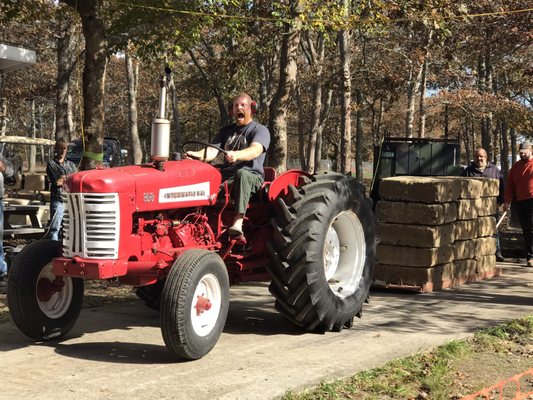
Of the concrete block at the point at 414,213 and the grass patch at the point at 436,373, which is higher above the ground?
the concrete block at the point at 414,213

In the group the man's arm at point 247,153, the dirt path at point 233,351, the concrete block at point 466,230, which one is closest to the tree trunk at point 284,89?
Result: the concrete block at point 466,230

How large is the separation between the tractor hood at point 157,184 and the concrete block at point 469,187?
15.0 ft

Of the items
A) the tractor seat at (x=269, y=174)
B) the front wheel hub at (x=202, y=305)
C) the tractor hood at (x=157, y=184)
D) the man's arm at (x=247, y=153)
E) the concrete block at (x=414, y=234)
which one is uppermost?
the man's arm at (x=247, y=153)

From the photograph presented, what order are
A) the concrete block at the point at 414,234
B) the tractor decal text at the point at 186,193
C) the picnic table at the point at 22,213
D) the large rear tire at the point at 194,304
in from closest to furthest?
the large rear tire at the point at 194,304
the tractor decal text at the point at 186,193
the concrete block at the point at 414,234
the picnic table at the point at 22,213

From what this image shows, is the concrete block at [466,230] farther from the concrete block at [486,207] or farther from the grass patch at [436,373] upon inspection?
the grass patch at [436,373]

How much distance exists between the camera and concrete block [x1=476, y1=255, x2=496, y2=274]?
10.4 metres

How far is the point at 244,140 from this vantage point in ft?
22.5

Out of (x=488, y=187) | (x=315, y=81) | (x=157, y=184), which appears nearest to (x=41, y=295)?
(x=157, y=184)

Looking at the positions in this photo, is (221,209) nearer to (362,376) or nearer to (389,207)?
(362,376)

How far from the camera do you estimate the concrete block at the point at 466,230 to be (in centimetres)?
979

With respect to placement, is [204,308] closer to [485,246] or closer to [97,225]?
[97,225]

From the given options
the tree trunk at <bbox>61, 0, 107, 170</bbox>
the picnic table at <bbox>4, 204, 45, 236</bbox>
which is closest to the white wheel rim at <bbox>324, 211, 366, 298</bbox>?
the tree trunk at <bbox>61, 0, 107, 170</bbox>

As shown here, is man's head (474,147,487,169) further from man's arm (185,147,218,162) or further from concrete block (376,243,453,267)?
man's arm (185,147,218,162)

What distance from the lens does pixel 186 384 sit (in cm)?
497
